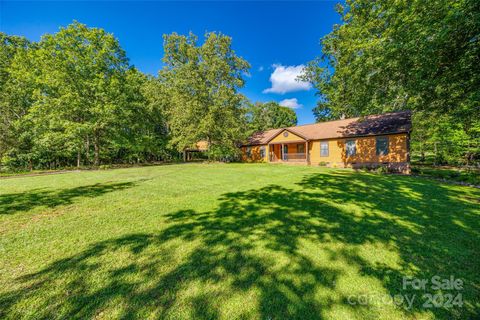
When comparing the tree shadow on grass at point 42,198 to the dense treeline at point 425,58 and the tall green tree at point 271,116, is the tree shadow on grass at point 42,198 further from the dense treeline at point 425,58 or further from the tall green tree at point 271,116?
the tall green tree at point 271,116

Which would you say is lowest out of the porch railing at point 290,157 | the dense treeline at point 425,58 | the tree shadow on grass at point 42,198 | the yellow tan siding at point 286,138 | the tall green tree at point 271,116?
the tree shadow on grass at point 42,198

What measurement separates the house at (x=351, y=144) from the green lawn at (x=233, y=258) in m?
10.9

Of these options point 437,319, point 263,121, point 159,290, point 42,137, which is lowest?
point 437,319

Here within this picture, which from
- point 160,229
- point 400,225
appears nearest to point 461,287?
point 400,225

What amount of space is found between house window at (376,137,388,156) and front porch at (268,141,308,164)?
6.78 m

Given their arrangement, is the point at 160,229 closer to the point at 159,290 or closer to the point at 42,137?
the point at 159,290

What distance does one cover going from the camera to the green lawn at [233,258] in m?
2.11

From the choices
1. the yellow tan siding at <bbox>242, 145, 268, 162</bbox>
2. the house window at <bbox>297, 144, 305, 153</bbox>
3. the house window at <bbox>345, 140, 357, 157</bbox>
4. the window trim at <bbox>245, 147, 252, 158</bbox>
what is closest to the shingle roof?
the house window at <bbox>345, 140, 357, 157</bbox>

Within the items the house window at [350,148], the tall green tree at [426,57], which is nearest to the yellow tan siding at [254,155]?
the house window at [350,148]

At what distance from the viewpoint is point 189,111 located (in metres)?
21.5

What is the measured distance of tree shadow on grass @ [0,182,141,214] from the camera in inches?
209

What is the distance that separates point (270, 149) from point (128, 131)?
18269mm

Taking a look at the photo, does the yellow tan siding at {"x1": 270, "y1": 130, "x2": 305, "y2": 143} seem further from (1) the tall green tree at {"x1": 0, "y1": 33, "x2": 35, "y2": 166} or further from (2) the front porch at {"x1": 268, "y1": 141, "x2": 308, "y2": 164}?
(1) the tall green tree at {"x1": 0, "y1": 33, "x2": 35, "y2": 166}

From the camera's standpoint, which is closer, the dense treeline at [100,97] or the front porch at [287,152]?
the dense treeline at [100,97]
